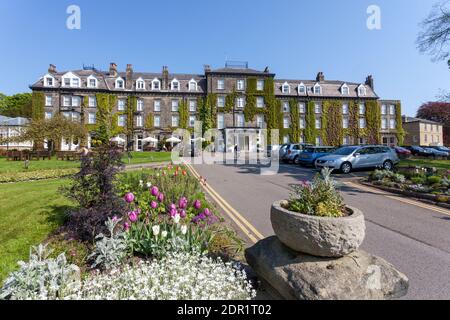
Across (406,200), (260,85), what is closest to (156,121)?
(260,85)

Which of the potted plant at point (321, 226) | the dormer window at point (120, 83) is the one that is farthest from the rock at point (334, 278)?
the dormer window at point (120, 83)

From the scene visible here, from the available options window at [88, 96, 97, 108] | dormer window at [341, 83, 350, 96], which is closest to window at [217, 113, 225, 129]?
window at [88, 96, 97, 108]

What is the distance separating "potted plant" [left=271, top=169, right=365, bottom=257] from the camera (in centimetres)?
244

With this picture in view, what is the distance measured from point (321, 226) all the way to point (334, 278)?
0.55m

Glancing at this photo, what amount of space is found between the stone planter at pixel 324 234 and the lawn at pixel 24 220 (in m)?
4.01

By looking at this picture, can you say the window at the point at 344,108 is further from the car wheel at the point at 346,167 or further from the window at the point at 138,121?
the window at the point at 138,121

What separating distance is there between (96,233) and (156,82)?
137ft

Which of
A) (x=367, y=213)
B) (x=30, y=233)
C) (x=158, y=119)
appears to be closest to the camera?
(x=30, y=233)

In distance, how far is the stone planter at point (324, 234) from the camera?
7.97ft

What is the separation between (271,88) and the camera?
42.4 meters

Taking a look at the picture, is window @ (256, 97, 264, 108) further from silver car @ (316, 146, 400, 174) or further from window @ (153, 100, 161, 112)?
silver car @ (316, 146, 400, 174)

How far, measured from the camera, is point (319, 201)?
2889mm
